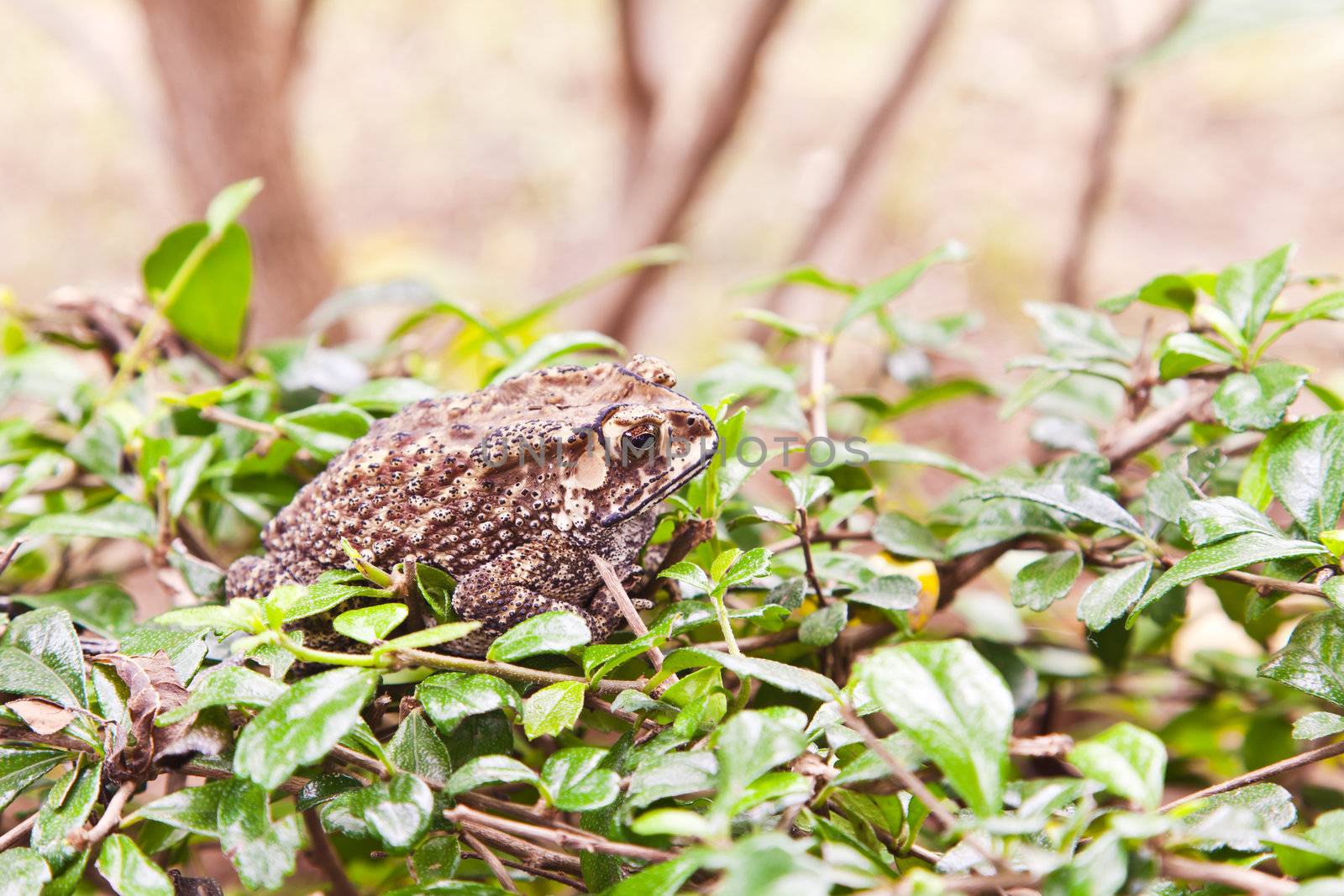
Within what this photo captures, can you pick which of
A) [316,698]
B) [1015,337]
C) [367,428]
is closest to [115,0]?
[1015,337]

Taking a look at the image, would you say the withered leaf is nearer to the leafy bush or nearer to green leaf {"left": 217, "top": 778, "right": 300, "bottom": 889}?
the leafy bush

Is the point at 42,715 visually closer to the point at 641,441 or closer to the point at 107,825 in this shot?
the point at 107,825

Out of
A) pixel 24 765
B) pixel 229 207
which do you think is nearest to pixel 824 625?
pixel 24 765

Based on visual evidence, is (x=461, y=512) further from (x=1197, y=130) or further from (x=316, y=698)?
(x=1197, y=130)

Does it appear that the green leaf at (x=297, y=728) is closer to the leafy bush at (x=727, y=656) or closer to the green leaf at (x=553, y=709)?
the leafy bush at (x=727, y=656)

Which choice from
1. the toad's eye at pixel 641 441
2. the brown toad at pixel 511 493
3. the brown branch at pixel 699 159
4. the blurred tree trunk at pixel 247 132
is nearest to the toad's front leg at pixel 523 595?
the brown toad at pixel 511 493
